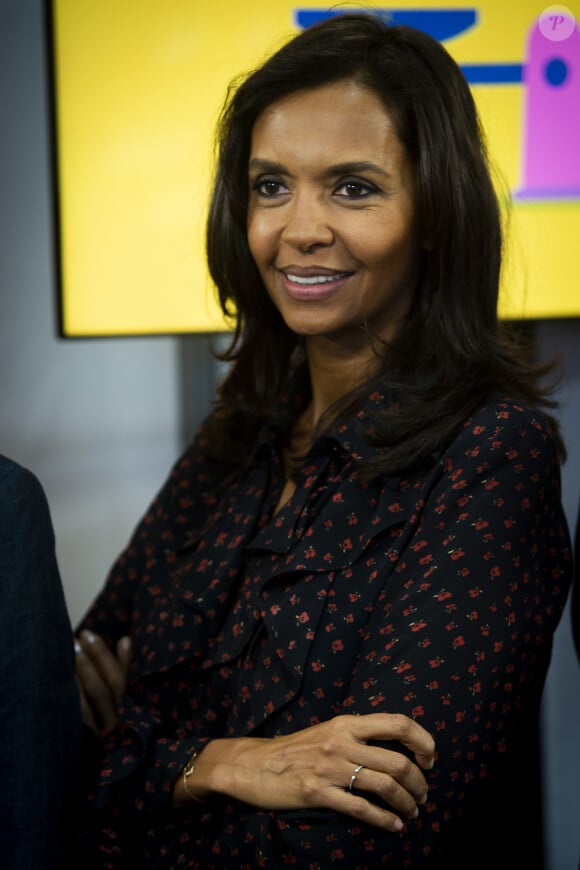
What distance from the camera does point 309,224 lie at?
1547mm

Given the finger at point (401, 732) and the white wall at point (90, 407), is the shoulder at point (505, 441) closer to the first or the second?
the finger at point (401, 732)

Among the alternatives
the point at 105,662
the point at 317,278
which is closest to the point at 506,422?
the point at 317,278

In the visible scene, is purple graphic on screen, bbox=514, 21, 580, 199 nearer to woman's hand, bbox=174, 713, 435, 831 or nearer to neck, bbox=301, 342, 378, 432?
neck, bbox=301, 342, 378, 432

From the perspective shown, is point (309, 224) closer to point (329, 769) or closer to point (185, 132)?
point (329, 769)

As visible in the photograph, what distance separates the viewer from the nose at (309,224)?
154cm

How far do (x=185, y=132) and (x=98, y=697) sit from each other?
1.14 m

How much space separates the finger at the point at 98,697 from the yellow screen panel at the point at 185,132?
793mm

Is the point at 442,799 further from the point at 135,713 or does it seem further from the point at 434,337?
the point at 434,337

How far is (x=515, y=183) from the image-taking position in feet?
7.52

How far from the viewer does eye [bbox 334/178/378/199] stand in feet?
5.03

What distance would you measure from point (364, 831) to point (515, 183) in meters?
1.46

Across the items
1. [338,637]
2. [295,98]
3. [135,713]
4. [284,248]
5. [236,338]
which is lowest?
[135,713]

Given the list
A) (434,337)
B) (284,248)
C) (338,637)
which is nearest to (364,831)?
(338,637)

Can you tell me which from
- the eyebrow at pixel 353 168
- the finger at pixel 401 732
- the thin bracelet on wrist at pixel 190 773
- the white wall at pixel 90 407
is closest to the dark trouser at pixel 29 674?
the thin bracelet on wrist at pixel 190 773
